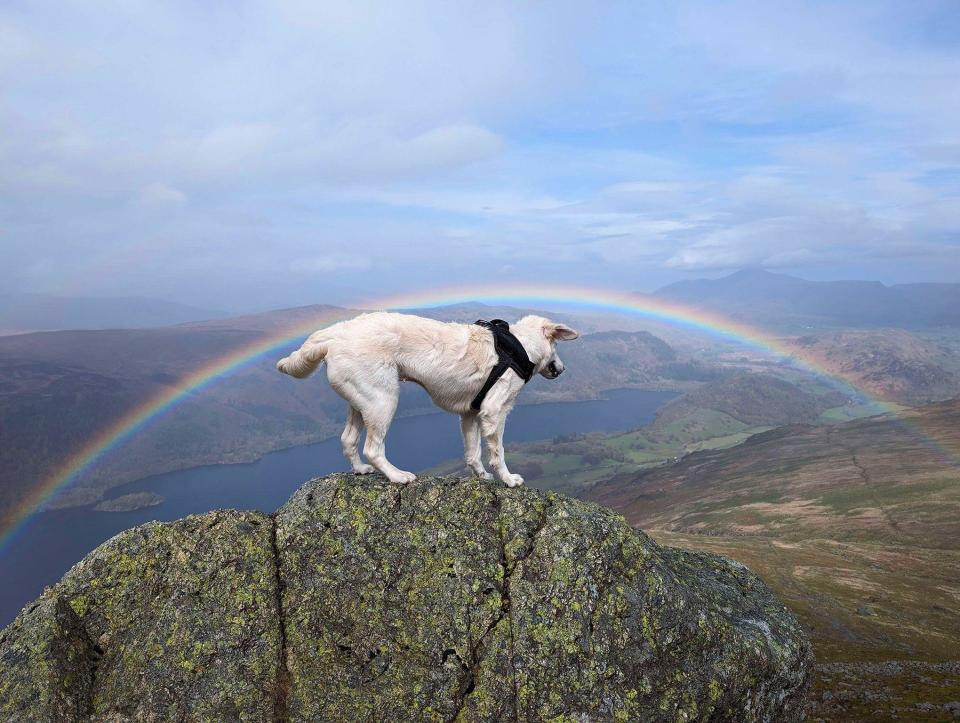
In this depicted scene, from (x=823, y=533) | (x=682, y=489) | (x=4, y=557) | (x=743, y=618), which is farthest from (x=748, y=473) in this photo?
(x=4, y=557)

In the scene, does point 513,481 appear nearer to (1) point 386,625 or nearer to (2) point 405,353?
(2) point 405,353

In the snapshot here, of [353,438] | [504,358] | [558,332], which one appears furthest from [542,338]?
[353,438]

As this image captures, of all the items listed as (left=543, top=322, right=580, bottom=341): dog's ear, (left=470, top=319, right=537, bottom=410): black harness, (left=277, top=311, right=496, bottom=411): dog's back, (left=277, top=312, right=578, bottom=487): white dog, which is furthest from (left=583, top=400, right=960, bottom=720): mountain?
(left=277, top=311, right=496, bottom=411): dog's back

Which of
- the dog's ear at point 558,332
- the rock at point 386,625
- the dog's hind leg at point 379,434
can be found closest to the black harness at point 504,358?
the dog's ear at point 558,332

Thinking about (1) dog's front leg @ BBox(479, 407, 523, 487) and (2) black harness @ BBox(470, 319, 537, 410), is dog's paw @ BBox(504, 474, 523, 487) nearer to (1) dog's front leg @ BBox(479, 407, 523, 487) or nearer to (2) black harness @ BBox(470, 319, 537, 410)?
(1) dog's front leg @ BBox(479, 407, 523, 487)

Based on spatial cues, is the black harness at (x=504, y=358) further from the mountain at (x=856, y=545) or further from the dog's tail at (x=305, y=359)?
the mountain at (x=856, y=545)

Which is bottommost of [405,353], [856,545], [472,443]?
[856,545]
